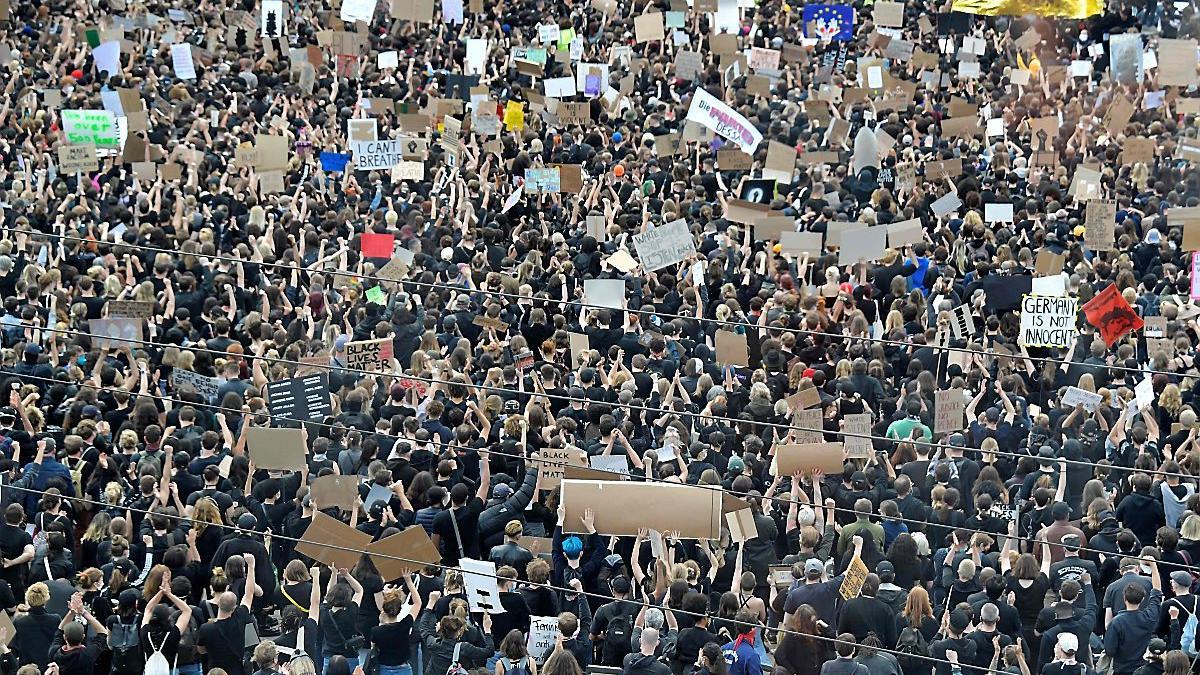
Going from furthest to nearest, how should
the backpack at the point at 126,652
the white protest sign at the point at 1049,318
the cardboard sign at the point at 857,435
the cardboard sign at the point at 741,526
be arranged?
1. the white protest sign at the point at 1049,318
2. the cardboard sign at the point at 857,435
3. the cardboard sign at the point at 741,526
4. the backpack at the point at 126,652

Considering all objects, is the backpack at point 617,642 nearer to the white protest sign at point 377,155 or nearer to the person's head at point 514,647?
the person's head at point 514,647

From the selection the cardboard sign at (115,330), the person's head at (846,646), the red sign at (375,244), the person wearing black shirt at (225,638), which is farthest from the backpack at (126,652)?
the red sign at (375,244)

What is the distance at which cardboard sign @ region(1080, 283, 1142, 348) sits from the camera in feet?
45.8

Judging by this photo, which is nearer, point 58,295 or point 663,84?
point 58,295

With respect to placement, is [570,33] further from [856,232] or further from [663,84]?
[856,232]

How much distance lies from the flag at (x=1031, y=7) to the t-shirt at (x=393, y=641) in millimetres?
16962

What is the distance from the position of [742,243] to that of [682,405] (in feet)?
14.3

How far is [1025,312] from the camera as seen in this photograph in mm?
14227

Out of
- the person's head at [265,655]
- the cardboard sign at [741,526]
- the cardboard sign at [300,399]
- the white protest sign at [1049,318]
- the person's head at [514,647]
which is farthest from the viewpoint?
the white protest sign at [1049,318]

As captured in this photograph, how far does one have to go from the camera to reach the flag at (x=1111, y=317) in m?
13.9

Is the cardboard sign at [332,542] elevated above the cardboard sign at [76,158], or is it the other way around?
the cardboard sign at [76,158]

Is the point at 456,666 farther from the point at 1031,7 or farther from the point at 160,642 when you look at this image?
the point at 1031,7

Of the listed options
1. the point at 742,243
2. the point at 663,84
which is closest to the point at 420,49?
the point at 663,84

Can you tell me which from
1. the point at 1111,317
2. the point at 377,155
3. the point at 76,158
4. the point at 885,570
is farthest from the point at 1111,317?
the point at 76,158
